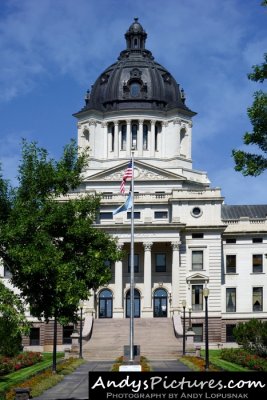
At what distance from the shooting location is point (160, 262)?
87062 mm

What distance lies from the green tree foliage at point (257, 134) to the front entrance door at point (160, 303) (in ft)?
177

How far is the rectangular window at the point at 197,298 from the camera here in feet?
277

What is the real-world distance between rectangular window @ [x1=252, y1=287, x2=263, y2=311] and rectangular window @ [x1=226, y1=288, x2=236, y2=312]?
218 centimetres

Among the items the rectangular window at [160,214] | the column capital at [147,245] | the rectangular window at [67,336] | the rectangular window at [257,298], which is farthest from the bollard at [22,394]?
the rectangular window at [257,298]

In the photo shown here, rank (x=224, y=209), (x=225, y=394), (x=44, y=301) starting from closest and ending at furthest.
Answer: (x=225, y=394), (x=44, y=301), (x=224, y=209)

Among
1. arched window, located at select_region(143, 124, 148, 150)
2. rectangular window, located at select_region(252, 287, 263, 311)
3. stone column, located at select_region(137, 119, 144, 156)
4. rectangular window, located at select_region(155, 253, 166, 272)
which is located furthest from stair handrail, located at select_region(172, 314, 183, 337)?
arched window, located at select_region(143, 124, 148, 150)

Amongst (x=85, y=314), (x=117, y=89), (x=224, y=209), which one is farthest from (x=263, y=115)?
(x=117, y=89)

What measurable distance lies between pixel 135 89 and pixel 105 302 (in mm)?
32723

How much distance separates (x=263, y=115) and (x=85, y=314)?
2104 inches

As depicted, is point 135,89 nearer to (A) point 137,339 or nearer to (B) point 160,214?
(B) point 160,214

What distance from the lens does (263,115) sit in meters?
32.4

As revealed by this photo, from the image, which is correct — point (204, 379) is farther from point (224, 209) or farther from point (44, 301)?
point (224, 209)

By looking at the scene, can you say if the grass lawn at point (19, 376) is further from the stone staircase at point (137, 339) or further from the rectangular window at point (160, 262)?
the rectangular window at point (160, 262)

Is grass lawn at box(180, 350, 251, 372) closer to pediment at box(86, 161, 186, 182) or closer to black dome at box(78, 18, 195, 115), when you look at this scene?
pediment at box(86, 161, 186, 182)
